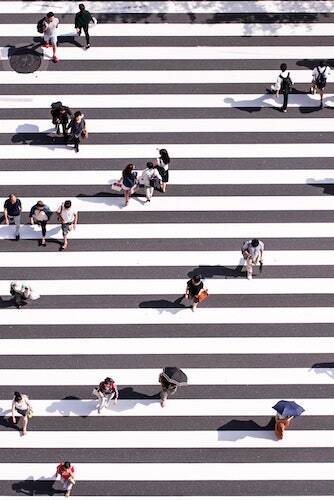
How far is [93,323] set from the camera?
2139 centimetres

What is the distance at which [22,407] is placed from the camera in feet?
63.6

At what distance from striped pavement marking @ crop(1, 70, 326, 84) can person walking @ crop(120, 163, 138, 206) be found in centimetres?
373

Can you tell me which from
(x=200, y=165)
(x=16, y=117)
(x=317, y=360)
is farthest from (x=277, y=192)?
(x=16, y=117)

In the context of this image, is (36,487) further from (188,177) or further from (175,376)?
(188,177)

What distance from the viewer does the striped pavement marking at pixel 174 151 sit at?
23.6 m

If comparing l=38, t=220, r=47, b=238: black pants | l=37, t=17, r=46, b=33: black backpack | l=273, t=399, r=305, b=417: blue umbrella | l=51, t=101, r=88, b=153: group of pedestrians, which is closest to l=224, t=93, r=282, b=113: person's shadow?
l=51, t=101, r=88, b=153: group of pedestrians

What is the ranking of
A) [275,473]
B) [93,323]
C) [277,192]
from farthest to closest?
[277,192], [93,323], [275,473]

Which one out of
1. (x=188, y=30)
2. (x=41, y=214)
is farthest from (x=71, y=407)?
(x=188, y=30)

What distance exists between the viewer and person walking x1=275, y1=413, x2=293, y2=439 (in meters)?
19.7

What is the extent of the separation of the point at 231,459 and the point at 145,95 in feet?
35.9

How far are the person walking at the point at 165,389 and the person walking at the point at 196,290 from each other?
229 centimetres

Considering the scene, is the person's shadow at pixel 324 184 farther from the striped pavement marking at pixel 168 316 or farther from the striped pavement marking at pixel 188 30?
the striped pavement marking at pixel 188 30

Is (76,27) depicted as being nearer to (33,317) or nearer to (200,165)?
(200,165)

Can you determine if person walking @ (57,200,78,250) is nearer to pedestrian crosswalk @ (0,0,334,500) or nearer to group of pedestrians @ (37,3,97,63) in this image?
pedestrian crosswalk @ (0,0,334,500)
